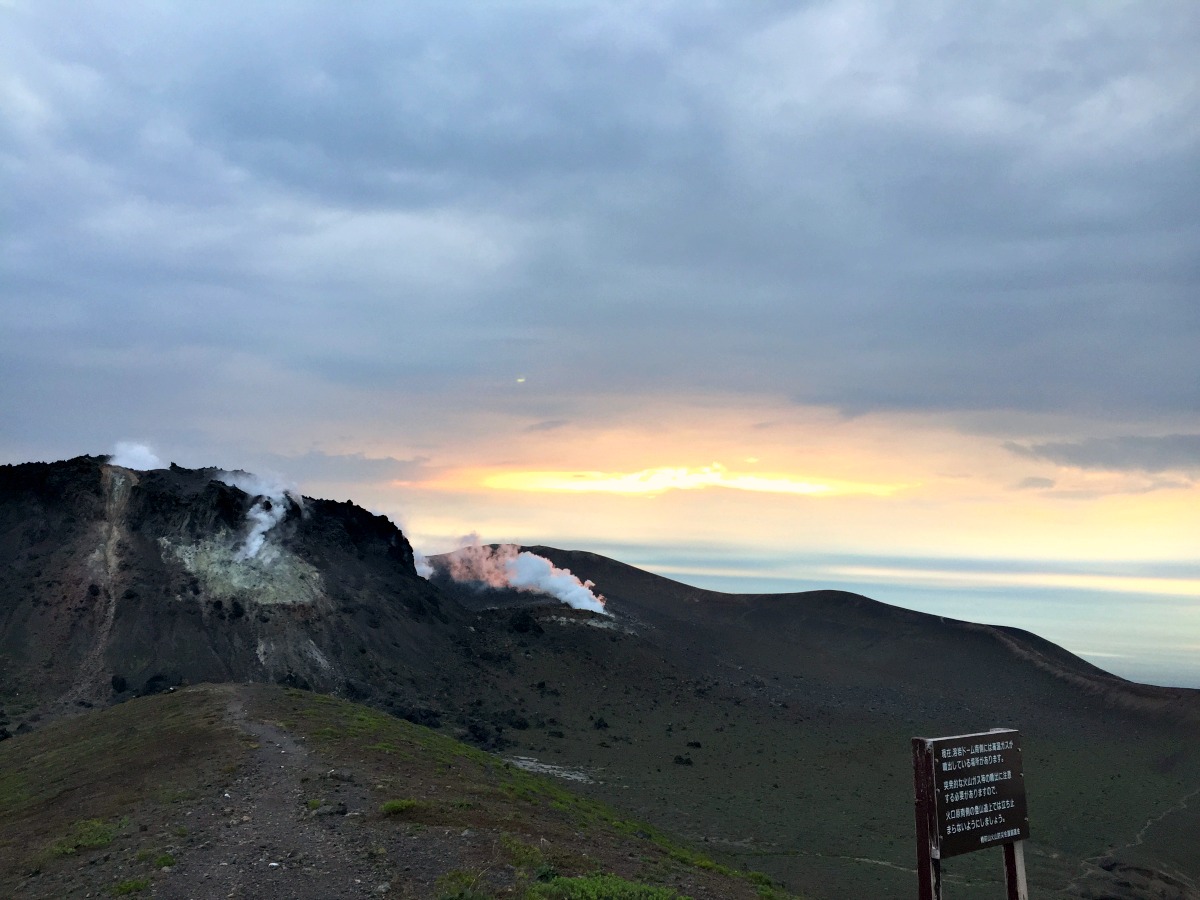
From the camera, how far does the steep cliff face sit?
60.4 metres

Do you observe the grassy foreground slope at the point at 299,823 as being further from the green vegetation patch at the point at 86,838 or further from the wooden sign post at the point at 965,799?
the wooden sign post at the point at 965,799

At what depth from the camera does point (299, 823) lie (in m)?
20.5

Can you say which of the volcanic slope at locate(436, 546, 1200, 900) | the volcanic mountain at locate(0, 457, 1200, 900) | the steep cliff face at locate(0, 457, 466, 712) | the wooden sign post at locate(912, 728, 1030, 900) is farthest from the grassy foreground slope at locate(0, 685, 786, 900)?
the steep cliff face at locate(0, 457, 466, 712)

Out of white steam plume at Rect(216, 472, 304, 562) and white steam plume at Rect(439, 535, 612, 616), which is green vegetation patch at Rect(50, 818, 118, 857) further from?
white steam plume at Rect(439, 535, 612, 616)

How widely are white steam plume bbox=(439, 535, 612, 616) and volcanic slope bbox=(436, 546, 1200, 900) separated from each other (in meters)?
5.61

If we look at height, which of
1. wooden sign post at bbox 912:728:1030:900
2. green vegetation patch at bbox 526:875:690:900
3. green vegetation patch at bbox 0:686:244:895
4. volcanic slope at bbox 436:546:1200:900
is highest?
wooden sign post at bbox 912:728:1030:900

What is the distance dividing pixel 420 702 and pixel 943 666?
7581cm

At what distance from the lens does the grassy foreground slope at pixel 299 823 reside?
17.1 m

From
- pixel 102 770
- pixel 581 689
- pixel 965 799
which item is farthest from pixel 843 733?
pixel 965 799

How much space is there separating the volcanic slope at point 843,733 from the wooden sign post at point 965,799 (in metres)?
21.7

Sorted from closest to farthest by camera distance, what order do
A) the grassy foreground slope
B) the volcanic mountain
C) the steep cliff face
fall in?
the grassy foreground slope < the volcanic mountain < the steep cliff face

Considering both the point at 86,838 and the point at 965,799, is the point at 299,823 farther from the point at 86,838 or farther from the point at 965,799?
the point at 965,799

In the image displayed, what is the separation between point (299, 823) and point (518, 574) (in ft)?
373

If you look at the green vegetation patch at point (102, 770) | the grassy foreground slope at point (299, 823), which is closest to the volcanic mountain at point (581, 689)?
the green vegetation patch at point (102, 770)
